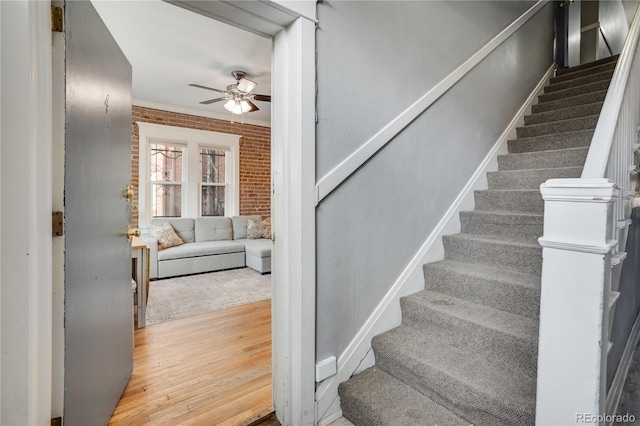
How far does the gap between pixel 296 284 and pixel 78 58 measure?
3.99 ft

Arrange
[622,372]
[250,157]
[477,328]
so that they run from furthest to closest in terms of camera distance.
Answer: [250,157]
[622,372]
[477,328]

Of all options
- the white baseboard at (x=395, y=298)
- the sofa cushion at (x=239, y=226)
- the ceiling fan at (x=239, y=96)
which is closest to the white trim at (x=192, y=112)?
the ceiling fan at (x=239, y=96)

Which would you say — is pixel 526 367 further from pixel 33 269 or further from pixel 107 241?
pixel 107 241

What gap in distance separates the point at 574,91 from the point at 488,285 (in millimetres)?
2837

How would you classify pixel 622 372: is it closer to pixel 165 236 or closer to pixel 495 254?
pixel 495 254

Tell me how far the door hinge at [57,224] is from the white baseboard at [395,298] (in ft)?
4.12

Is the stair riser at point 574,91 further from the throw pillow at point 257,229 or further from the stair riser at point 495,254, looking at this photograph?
the throw pillow at point 257,229

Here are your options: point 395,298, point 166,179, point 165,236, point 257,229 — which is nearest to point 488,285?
point 395,298

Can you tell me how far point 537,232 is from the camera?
6.17ft

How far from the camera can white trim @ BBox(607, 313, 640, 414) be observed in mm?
1392

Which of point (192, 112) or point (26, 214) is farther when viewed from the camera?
point (192, 112)

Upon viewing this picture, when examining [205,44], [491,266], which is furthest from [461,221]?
[205,44]

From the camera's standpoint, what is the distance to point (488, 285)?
5.51ft

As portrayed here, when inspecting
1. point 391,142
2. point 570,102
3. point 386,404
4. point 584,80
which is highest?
point 584,80
